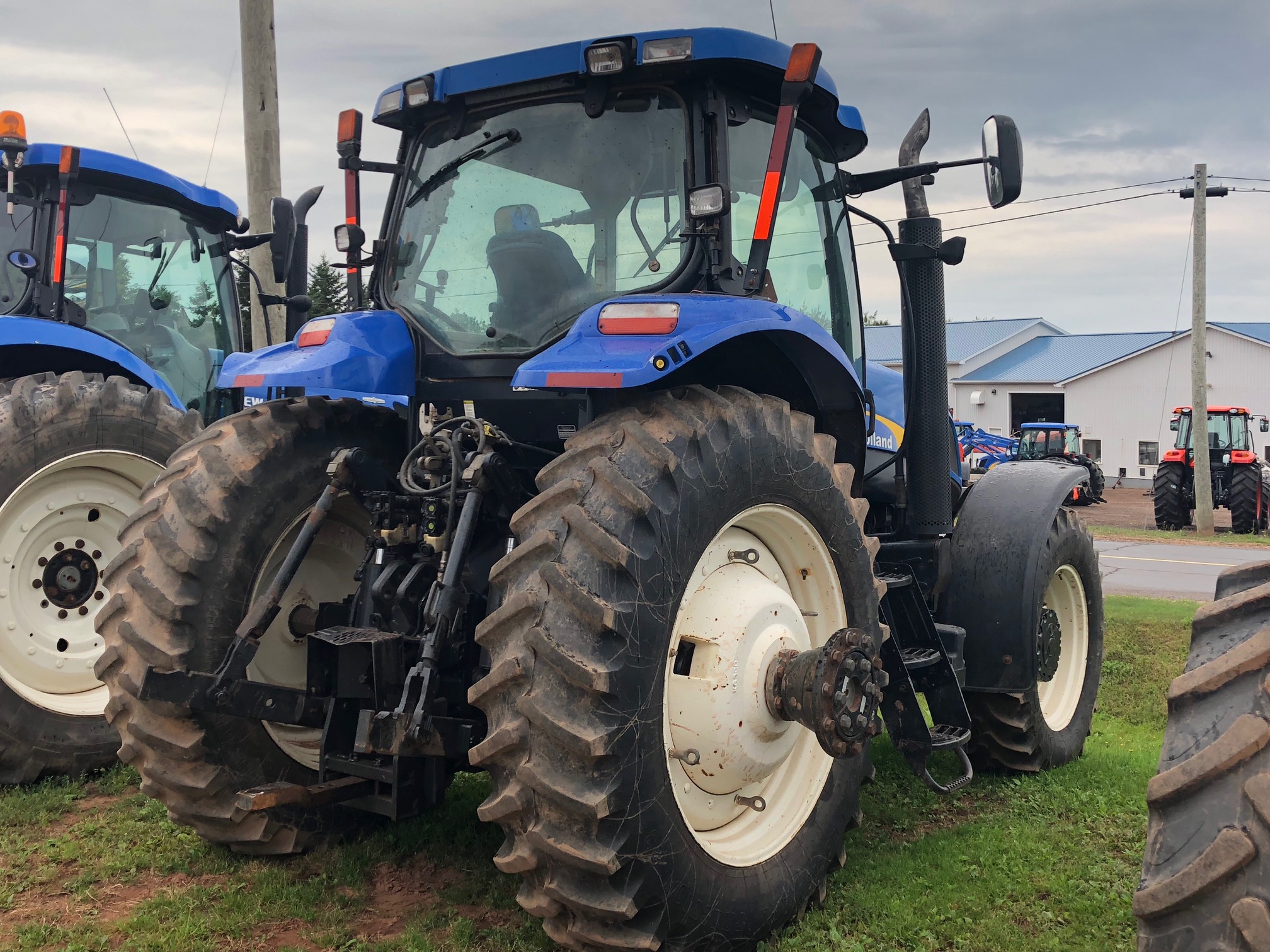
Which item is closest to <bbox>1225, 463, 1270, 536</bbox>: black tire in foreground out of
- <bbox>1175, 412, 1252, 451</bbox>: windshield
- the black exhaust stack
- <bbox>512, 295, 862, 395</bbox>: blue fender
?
<bbox>1175, 412, 1252, 451</bbox>: windshield

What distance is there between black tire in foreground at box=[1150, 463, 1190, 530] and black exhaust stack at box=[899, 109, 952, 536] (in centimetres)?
2053

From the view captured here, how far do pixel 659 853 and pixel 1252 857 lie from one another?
5.09ft

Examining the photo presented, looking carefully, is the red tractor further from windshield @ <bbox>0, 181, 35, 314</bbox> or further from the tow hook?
windshield @ <bbox>0, 181, 35, 314</bbox>

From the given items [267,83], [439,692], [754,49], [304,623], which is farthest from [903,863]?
[267,83]

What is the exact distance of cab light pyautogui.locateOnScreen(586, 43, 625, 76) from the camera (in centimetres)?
353

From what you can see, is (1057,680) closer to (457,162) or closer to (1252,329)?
(457,162)

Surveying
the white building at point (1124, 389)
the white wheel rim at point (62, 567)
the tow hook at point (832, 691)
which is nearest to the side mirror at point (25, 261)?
the white wheel rim at point (62, 567)

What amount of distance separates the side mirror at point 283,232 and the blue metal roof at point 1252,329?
41.3m

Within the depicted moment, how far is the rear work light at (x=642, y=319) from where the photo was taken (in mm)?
3137

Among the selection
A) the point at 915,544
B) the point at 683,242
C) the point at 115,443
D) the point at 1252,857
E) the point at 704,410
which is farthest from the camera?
the point at 115,443

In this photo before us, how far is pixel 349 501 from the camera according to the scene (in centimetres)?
403

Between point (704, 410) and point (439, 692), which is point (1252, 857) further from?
point (439, 692)

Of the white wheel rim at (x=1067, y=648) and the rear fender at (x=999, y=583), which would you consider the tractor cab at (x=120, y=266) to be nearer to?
the rear fender at (x=999, y=583)

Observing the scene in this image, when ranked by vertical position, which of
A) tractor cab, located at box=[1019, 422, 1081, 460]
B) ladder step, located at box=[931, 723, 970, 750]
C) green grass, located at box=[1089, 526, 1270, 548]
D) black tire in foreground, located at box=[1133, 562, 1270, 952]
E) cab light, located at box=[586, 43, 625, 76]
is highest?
cab light, located at box=[586, 43, 625, 76]
